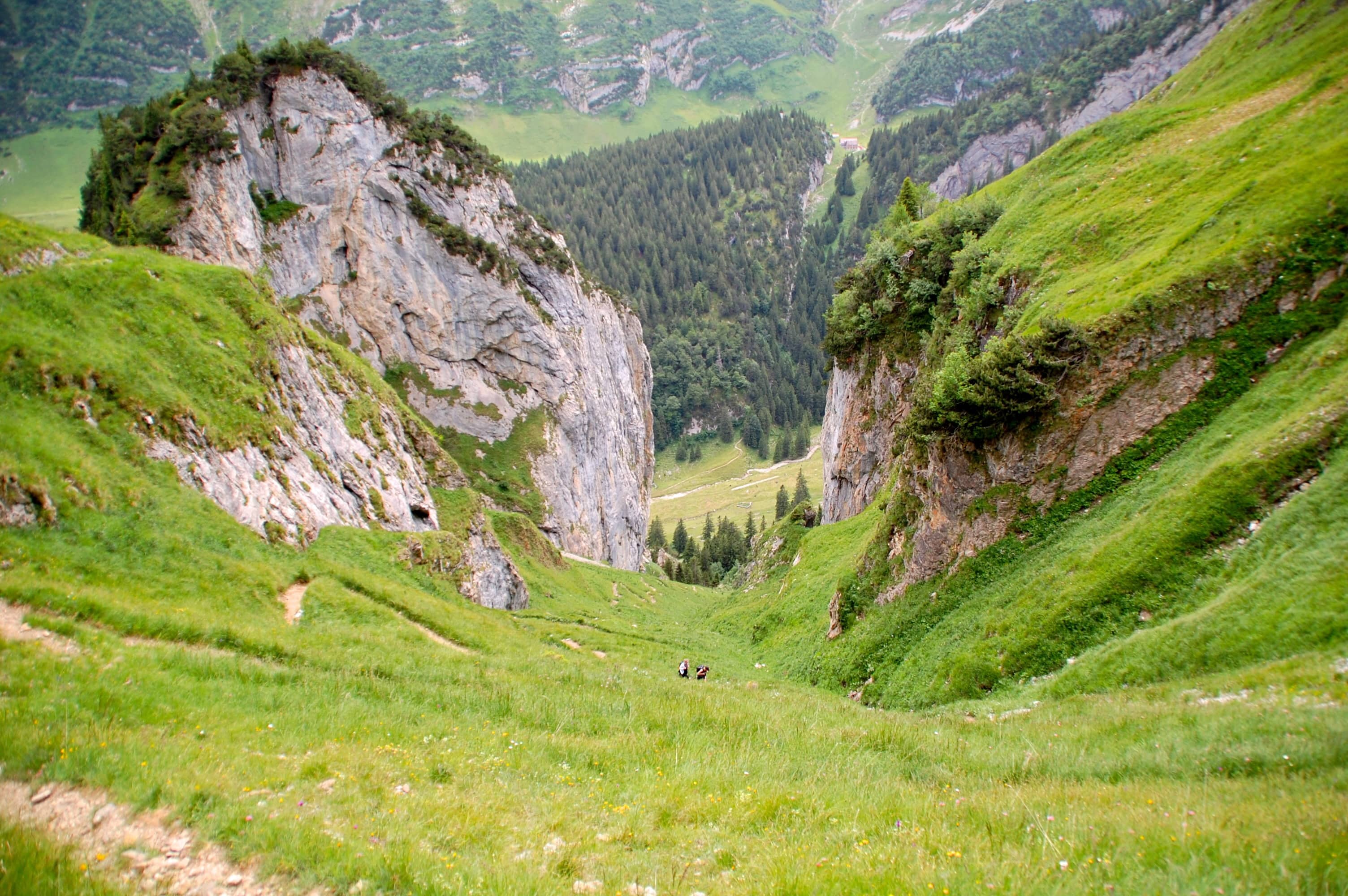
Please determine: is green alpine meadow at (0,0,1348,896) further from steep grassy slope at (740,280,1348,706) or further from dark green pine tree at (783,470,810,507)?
dark green pine tree at (783,470,810,507)

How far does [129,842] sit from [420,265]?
6697cm

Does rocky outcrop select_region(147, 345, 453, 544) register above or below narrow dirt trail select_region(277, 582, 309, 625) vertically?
above

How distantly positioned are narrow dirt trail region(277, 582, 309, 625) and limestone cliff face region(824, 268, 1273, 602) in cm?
2333

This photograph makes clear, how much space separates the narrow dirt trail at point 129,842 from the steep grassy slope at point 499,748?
196 mm

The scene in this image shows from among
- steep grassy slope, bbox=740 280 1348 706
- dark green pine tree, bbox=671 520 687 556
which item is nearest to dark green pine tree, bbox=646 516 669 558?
dark green pine tree, bbox=671 520 687 556

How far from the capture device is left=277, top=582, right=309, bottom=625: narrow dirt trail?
802 inches

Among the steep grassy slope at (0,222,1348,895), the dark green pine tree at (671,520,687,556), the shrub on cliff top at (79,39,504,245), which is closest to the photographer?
the steep grassy slope at (0,222,1348,895)

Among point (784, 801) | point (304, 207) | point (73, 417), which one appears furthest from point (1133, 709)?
point (304, 207)

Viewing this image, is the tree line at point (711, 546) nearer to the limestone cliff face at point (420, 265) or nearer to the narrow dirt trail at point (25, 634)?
the limestone cliff face at point (420, 265)

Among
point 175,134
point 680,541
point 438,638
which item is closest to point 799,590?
point 438,638

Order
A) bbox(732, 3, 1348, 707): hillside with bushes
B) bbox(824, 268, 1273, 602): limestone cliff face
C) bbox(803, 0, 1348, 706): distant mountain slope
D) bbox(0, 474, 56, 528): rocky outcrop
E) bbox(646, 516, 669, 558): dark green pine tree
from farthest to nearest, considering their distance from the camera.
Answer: bbox(646, 516, 669, 558): dark green pine tree
bbox(824, 268, 1273, 602): limestone cliff face
bbox(803, 0, 1348, 706): distant mountain slope
bbox(732, 3, 1348, 707): hillside with bushes
bbox(0, 474, 56, 528): rocky outcrop

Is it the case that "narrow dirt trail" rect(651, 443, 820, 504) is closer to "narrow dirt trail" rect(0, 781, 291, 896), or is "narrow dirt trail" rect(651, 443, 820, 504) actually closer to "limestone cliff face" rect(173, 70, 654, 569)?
"limestone cliff face" rect(173, 70, 654, 569)

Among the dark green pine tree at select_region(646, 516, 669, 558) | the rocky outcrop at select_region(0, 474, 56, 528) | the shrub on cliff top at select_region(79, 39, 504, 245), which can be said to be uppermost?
the shrub on cliff top at select_region(79, 39, 504, 245)

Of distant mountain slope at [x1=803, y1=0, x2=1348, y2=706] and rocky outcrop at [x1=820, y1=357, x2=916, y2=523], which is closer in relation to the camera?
distant mountain slope at [x1=803, y1=0, x2=1348, y2=706]
